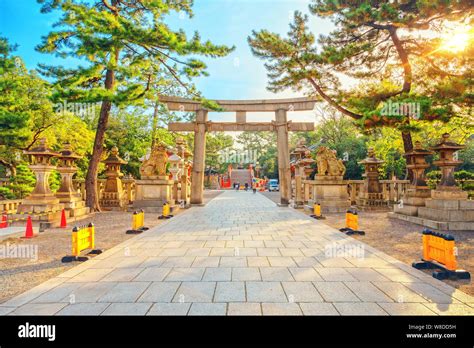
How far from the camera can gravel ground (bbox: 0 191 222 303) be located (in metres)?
3.99

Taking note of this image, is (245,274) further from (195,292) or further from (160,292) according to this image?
(160,292)

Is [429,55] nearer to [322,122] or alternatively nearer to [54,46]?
[54,46]

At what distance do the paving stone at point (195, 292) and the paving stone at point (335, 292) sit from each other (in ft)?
4.92

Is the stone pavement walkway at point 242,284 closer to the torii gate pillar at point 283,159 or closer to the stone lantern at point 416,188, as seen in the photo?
the stone lantern at point 416,188

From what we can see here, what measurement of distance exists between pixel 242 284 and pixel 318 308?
114 cm

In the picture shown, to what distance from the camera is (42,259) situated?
17.0 ft

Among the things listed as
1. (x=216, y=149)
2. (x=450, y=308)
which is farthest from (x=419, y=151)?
(x=216, y=149)

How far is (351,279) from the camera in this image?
161 inches

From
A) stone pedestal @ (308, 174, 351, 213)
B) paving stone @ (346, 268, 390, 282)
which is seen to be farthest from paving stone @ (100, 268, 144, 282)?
stone pedestal @ (308, 174, 351, 213)

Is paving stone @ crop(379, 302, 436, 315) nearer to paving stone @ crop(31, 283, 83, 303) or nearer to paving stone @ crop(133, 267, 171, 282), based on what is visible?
paving stone @ crop(133, 267, 171, 282)

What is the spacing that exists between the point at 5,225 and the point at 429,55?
15.7 m

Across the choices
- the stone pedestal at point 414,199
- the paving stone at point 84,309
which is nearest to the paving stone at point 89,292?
the paving stone at point 84,309

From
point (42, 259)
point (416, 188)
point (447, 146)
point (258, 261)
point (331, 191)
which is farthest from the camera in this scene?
point (331, 191)
